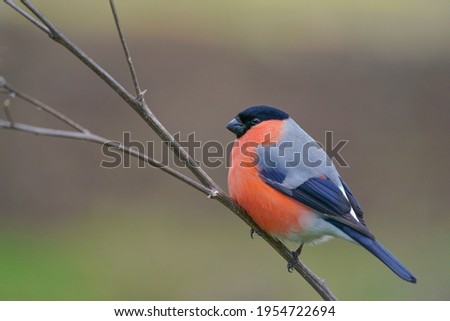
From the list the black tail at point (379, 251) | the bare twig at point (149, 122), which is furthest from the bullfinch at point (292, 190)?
the bare twig at point (149, 122)

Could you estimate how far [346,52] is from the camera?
840 centimetres

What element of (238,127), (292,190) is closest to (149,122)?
(292,190)

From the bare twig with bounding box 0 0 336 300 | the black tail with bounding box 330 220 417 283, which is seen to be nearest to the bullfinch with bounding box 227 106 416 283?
the black tail with bounding box 330 220 417 283

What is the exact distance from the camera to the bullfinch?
3.30m

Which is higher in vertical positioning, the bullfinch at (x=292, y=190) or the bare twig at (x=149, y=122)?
the bare twig at (x=149, y=122)

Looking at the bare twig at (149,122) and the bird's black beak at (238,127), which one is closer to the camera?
the bare twig at (149,122)

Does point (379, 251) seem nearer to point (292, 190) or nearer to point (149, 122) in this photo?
point (292, 190)

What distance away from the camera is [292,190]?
11.3ft

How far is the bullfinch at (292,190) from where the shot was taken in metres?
3.30

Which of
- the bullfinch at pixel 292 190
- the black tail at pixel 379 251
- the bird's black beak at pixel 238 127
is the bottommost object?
the black tail at pixel 379 251

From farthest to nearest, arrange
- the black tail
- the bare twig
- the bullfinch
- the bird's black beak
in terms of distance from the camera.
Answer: the bird's black beak, the bullfinch, the black tail, the bare twig

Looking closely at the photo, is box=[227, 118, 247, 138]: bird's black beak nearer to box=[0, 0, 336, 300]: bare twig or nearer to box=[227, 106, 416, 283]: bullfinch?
box=[227, 106, 416, 283]: bullfinch

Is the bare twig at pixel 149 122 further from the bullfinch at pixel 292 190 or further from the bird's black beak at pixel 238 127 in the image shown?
the bird's black beak at pixel 238 127

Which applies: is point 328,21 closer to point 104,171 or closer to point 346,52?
point 346,52
